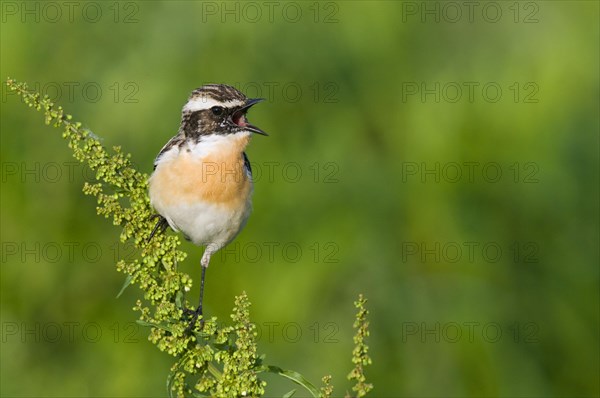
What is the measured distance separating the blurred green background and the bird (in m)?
0.77

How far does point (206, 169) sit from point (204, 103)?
17.6 inches

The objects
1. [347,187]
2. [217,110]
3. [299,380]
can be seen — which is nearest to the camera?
[299,380]

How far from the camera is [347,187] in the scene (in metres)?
7.83

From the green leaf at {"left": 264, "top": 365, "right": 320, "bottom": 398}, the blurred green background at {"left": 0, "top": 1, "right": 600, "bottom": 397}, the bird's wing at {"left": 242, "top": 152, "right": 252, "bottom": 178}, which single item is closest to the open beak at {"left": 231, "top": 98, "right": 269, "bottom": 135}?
the bird's wing at {"left": 242, "top": 152, "right": 252, "bottom": 178}

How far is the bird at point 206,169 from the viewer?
6457mm

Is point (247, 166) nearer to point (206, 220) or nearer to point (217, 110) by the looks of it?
point (206, 220)

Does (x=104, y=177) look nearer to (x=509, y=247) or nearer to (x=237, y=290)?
(x=237, y=290)

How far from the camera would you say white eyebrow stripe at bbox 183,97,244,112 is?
21.0 ft

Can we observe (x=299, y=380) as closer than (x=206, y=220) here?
Yes

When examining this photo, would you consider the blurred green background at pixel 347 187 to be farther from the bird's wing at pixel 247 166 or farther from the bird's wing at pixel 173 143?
the bird's wing at pixel 173 143

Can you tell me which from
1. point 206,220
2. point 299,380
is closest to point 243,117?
point 206,220

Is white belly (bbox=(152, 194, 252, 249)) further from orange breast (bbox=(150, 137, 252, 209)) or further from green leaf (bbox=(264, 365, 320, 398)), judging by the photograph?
green leaf (bbox=(264, 365, 320, 398))

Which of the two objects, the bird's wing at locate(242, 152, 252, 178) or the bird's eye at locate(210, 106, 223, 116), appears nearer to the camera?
the bird's eye at locate(210, 106, 223, 116)

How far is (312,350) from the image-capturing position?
25.1 ft
